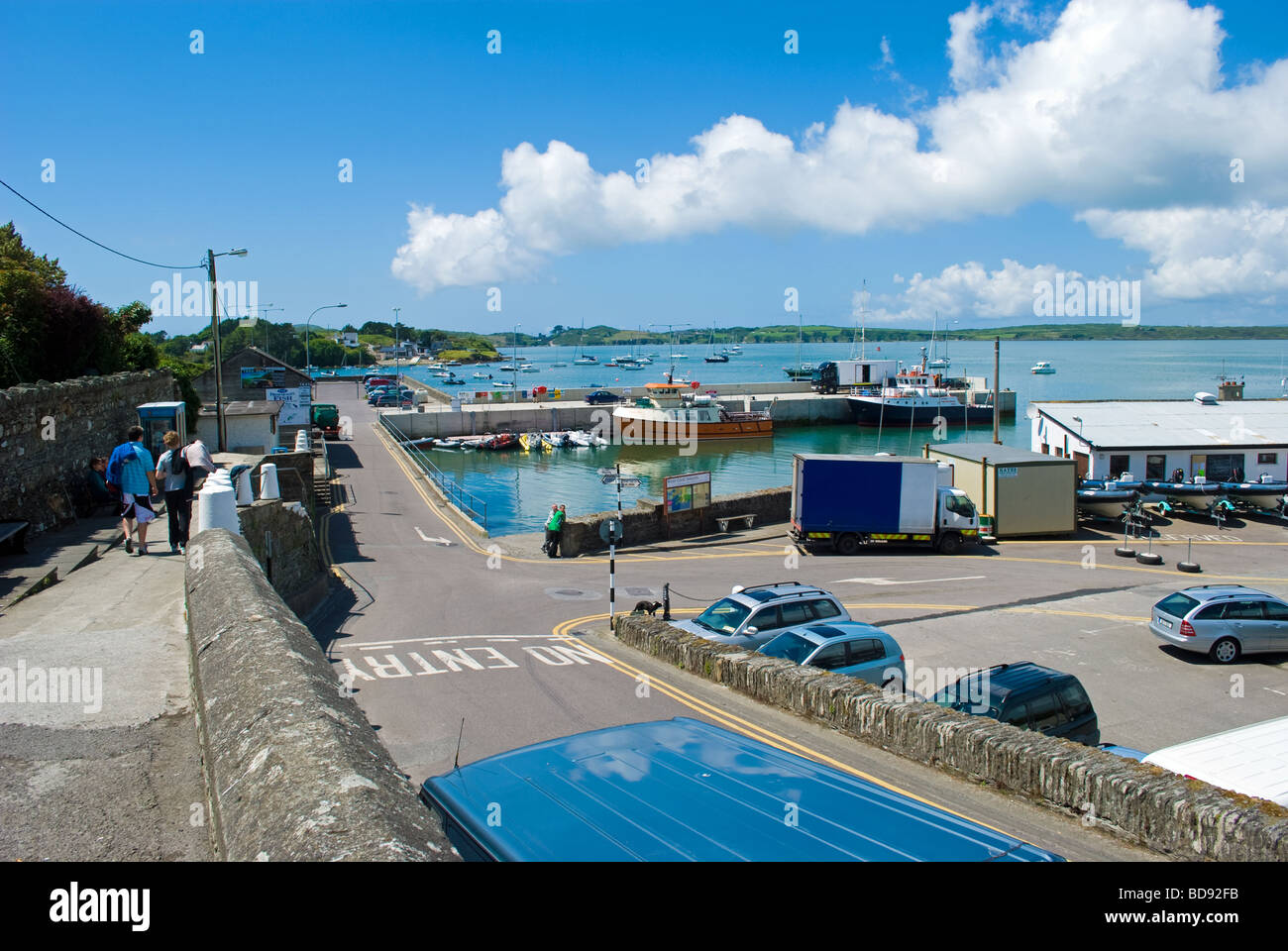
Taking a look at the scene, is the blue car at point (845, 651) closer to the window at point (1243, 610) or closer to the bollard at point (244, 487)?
the window at point (1243, 610)

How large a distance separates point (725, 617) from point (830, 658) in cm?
257

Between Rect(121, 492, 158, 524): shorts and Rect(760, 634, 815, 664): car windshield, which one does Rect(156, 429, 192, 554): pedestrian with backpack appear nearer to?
Rect(121, 492, 158, 524): shorts

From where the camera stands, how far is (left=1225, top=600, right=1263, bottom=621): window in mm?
16703

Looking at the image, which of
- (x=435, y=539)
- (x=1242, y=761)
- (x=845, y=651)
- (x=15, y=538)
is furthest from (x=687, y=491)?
(x=1242, y=761)

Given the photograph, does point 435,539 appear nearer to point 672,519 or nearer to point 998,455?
point 672,519

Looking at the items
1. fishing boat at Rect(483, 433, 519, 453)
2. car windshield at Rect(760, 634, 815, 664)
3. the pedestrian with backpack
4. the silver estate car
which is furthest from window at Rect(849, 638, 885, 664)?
fishing boat at Rect(483, 433, 519, 453)

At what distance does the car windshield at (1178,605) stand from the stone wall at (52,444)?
64.9 feet

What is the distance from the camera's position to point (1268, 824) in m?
6.78

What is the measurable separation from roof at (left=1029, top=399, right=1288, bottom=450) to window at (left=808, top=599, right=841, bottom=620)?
24.7 metres

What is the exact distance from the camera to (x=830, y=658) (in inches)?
509

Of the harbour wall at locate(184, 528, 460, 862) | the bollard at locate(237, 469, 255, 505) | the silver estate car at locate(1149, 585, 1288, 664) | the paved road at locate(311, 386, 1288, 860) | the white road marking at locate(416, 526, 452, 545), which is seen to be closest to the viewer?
the harbour wall at locate(184, 528, 460, 862)

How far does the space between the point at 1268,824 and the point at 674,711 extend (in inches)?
250
